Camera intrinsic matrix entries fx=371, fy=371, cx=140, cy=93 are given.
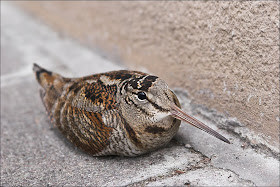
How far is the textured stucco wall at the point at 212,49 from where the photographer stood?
9.20 feet

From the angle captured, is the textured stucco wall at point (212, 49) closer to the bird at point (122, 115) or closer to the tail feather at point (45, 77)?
the bird at point (122, 115)

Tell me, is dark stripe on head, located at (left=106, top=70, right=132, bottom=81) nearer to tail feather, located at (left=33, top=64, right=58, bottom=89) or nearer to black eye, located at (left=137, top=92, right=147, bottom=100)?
black eye, located at (left=137, top=92, right=147, bottom=100)

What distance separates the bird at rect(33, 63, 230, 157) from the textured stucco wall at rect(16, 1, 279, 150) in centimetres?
49

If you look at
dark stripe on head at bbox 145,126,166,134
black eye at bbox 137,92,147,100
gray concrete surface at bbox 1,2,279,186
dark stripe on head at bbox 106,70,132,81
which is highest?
dark stripe on head at bbox 106,70,132,81

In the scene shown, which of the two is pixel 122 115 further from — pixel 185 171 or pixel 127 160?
pixel 185 171

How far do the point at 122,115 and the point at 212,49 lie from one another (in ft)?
3.40

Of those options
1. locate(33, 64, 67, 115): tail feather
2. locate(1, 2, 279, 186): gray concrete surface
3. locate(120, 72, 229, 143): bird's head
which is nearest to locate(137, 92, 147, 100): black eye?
locate(120, 72, 229, 143): bird's head

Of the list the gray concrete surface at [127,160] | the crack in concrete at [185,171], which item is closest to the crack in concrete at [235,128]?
the gray concrete surface at [127,160]

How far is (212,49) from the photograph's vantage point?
130 inches

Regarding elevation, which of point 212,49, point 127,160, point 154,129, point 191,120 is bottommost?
point 127,160

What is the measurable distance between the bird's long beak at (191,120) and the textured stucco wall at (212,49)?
1.47 ft

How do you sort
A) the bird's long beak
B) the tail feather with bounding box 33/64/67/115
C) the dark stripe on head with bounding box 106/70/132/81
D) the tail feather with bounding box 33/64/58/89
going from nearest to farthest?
1. the bird's long beak
2. the dark stripe on head with bounding box 106/70/132/81
3. the tail feather with bounding box 33/64/67/115
4. the tail feather with bounding box 33/64/58/89

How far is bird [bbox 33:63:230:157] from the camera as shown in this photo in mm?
2793

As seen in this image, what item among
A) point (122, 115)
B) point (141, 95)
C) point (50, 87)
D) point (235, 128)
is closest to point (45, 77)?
point (50, 87)
